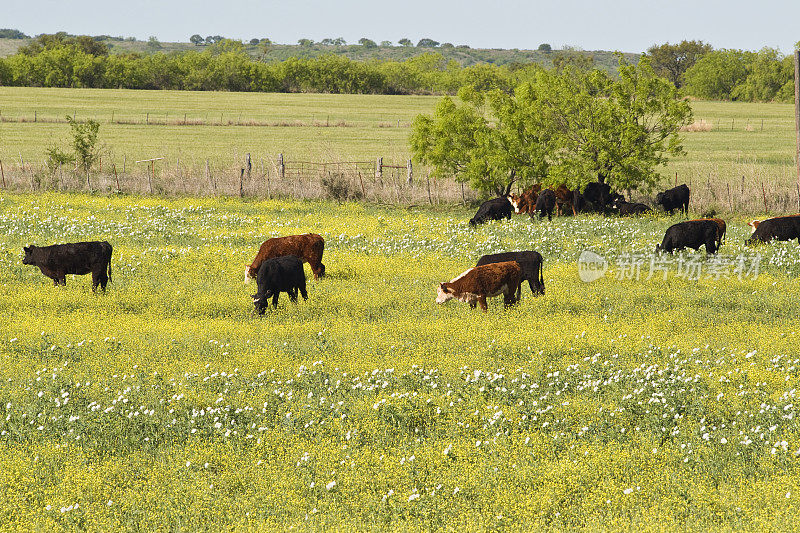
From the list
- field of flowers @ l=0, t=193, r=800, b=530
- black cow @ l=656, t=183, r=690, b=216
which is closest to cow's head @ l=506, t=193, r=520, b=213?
black cow @ l=656, t=183, r=690, b=216

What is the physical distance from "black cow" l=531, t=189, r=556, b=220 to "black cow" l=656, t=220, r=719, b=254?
8.81 m

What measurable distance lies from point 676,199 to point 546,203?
506cm

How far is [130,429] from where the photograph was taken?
408 inches

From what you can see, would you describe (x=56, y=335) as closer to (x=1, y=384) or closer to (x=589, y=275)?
(x=1, y=384)

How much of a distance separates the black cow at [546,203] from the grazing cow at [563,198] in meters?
1.11

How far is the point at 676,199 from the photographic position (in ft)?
98.5

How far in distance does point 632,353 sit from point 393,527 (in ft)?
21.3

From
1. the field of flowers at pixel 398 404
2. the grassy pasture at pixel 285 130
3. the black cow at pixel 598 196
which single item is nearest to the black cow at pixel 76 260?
the field of flowers at pixel 398 404
